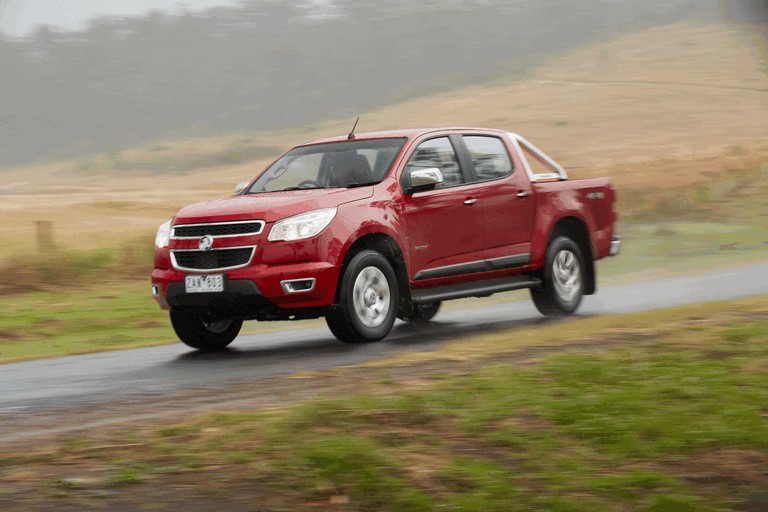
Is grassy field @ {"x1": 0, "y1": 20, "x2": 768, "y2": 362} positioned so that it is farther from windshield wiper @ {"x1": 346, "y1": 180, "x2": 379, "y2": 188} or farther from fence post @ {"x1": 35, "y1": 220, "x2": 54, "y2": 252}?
windshield wiper @ {"x1": 346, "y1": 180, "x2": 379, "y2": 188}

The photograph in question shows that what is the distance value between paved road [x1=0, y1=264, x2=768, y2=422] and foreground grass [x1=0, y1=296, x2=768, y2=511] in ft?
5.80

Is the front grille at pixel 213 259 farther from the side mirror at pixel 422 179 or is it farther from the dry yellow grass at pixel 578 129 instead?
the dry yellow grass at pixel 578 129

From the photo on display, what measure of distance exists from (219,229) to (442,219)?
210 centimetres

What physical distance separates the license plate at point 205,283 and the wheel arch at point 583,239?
411 cm

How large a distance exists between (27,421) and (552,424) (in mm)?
3141

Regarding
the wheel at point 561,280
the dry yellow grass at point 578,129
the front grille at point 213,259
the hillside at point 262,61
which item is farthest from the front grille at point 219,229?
the hillside at point 262,61

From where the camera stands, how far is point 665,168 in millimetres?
41406

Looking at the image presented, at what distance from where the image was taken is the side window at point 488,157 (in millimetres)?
13219

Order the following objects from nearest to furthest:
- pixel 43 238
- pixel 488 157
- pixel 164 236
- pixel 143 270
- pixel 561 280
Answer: pixel 164 236 → pixel 488 157 → pixel 561 280 → pixel 143 270 → pixel 43 238

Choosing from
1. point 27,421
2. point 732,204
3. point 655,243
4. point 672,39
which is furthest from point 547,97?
point 27,421

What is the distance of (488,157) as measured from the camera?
44.0 feet

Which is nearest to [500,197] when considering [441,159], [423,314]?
[441,159]

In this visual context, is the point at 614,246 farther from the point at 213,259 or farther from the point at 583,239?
the point at 213,259

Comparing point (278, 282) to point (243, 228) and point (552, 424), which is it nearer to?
point (243, 228)
